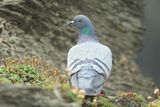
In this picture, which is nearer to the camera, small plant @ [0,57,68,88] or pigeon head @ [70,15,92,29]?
small plant @ [0,57,68,88]

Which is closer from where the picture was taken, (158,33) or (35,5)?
(35,5)

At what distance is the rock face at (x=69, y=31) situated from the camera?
1795cm

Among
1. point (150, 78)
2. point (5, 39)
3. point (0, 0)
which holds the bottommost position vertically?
point (150, 78)

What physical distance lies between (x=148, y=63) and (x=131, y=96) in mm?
11335

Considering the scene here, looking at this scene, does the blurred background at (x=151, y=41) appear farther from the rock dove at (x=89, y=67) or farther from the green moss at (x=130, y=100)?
the rock dove at (x=89, y=67)

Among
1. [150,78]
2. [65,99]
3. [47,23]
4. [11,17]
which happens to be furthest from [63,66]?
[65,99]

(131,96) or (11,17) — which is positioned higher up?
(11,17)

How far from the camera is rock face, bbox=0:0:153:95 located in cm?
1795

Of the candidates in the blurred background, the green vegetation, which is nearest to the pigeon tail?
the green vegetation

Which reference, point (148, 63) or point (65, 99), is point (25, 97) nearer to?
point (65, 99)

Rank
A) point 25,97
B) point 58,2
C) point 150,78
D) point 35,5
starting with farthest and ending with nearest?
1. point 150,78
2. point 58,2
3. point 35,5
4. point 25,97

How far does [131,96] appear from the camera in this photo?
13070mm

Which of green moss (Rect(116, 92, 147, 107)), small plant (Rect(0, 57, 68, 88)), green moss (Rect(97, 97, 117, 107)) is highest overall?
small plant (Rect(0, 57, 68, 88))

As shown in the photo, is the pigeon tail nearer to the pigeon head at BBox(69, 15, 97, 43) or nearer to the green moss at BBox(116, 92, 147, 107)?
the green moss at BBox(116, 92, 147, 107)
